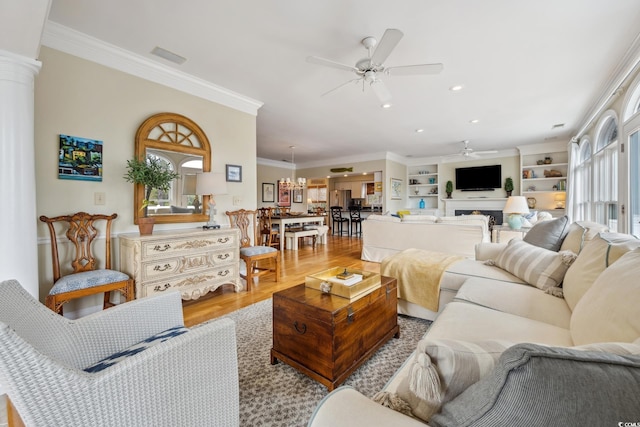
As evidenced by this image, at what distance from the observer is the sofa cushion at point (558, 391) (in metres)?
0.40

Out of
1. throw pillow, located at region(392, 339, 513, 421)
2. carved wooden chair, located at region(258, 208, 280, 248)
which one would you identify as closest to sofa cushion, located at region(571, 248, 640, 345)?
throw pillow, located at region(392, 339, 513, 421)

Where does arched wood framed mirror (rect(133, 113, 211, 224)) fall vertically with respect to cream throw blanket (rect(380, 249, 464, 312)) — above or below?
above

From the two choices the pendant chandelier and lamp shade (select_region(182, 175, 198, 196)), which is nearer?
lamp shade (select_region(182, 175, 198, 196))

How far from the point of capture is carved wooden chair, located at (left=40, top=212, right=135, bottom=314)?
206cm

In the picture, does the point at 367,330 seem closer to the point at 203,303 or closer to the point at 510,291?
the point at 510,291

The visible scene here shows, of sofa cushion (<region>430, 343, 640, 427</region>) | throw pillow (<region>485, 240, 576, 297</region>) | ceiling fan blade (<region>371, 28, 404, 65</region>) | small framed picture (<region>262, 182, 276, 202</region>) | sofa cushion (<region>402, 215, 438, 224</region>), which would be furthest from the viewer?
small framed picture (<region>262, 182, 276, 202</region>)

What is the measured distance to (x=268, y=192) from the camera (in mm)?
8656

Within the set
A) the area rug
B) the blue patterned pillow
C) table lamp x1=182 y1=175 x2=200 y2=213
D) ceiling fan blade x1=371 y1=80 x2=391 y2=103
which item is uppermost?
ceiling fan blade x1=371 y1=80 x2=391 y2=103

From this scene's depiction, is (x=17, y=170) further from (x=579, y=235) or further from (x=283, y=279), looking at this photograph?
(x=579, y=235)

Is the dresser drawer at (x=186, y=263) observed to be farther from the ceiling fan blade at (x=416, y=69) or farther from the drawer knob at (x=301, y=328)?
the ceiling fan blade at (x=416, y=69)

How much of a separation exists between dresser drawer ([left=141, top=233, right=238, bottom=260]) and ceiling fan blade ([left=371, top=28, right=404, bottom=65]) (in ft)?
7.82

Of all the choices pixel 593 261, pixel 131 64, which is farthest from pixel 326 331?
pixel 131 64

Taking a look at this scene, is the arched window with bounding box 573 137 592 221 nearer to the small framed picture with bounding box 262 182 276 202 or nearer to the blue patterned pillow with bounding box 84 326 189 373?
the blue patterned pillow with bounding box 84 326 189 373

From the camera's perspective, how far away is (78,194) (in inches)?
96.0
